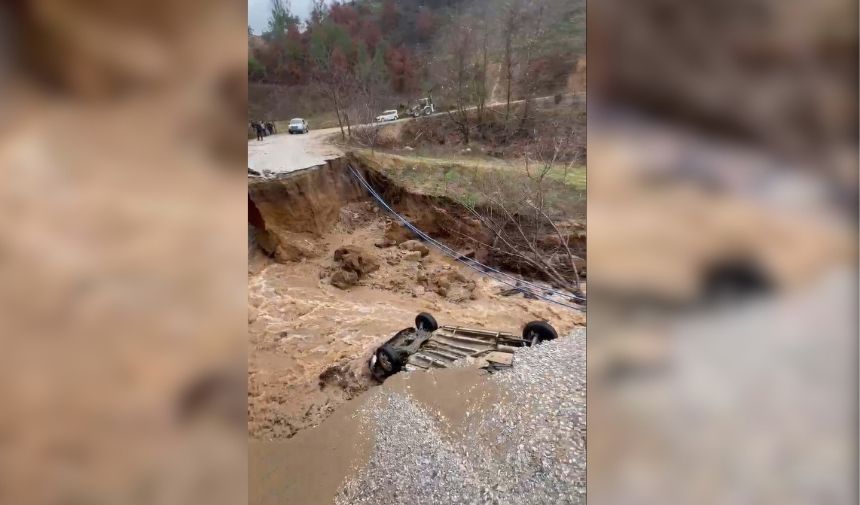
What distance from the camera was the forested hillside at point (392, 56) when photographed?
1603 mm

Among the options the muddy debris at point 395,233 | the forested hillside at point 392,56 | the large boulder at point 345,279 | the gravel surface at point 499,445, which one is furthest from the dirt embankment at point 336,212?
the gravel surface at point 499,445

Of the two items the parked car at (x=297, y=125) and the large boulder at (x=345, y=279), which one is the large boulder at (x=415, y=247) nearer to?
the large boulder at (x=345, y=279)

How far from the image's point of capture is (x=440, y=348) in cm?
165

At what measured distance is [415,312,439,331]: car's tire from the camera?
1673 mm

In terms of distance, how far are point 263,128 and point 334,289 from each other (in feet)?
2.03

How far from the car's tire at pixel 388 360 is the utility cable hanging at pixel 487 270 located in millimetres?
390

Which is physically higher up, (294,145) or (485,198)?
(294,145)

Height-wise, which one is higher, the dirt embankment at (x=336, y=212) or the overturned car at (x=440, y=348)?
the dirt embankment at (x=336, y=212)
